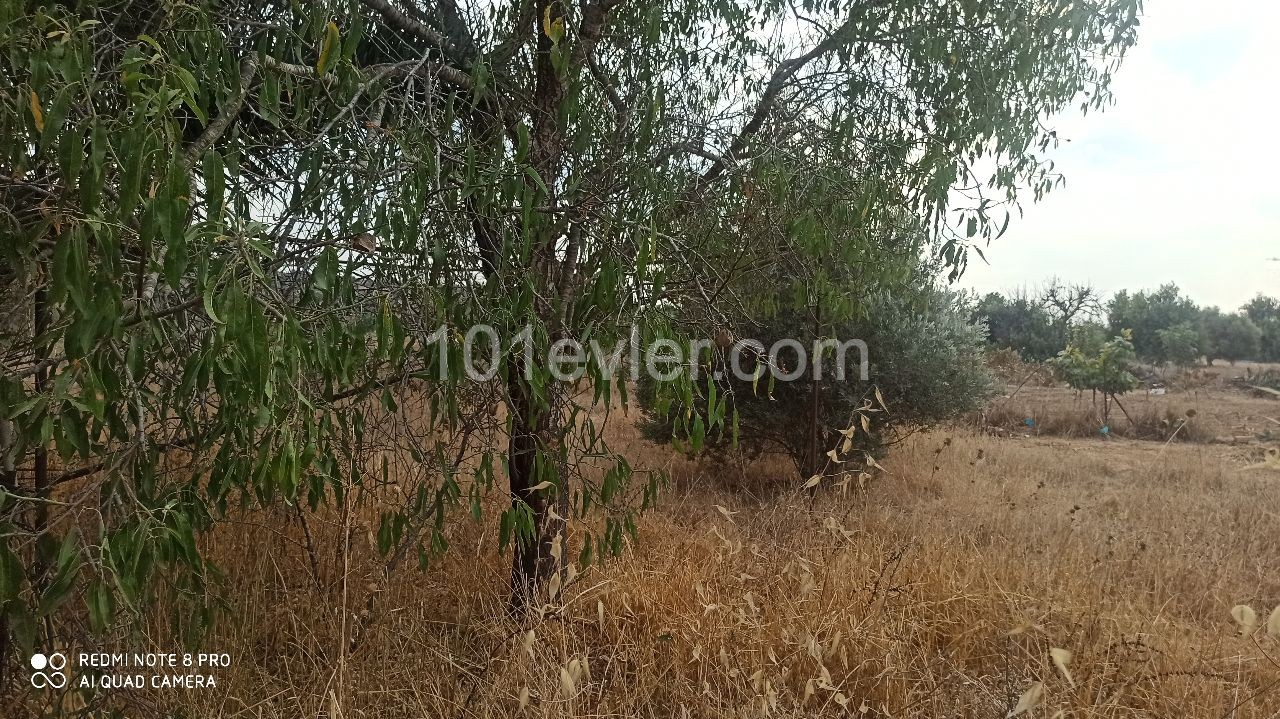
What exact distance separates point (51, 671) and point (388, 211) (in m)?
1.54

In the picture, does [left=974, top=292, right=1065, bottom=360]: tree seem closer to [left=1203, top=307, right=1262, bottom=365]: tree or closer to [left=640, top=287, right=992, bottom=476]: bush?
[left=1203, top=307, right=1262, bottom=365]: tree

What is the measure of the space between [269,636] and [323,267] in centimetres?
187

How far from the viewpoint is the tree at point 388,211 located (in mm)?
1090

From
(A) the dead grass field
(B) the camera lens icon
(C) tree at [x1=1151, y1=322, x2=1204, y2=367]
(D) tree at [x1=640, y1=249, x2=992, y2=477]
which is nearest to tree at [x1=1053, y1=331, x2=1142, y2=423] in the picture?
(D) tree at [x1=640, y1=249, x2=992, y2=477]

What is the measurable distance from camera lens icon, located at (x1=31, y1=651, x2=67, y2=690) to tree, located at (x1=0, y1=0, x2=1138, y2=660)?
0.58 ft

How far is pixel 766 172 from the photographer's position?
253 cm

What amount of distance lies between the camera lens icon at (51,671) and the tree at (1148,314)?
22.3 m

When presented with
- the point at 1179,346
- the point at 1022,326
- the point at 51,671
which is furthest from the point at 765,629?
the point at 1022,326

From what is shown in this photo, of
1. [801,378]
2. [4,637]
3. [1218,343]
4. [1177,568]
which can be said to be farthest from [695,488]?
[1218,343]

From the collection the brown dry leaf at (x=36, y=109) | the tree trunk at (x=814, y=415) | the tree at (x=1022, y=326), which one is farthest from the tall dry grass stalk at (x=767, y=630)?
the tree at (x=1022, y=326)

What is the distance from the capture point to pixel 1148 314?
20.3 metres

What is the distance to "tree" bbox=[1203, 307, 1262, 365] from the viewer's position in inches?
821

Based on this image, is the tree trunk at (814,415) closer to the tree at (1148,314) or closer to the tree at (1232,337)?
the tree at (1148,314)

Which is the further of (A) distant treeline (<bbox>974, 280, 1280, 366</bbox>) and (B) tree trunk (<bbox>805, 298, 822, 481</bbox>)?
(A) distant treeline (<bbox>974, 280, 1280, 366</bbox>)
